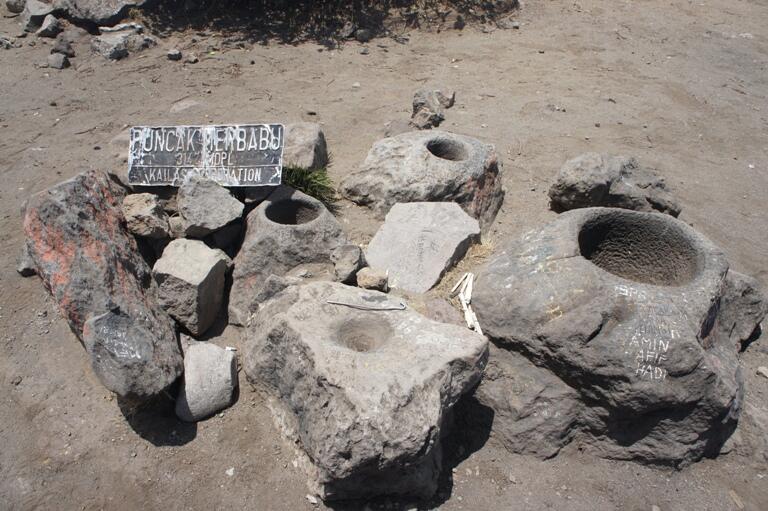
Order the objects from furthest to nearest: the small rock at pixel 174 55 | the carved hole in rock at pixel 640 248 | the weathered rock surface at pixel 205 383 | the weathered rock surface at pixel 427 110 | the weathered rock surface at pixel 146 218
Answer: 1. the small rock at pixel 174 55
2. the weathered rock surface at pixel 427 110
3. the weathered rock surface at pixel 146 218
4. the carved hole in rock at pixel 640 248
5. the weathered rock surface at pixel 205 383

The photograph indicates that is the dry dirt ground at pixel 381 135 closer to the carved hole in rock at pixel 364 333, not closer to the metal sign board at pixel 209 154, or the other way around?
the carved hole in rock at pixel 364 333

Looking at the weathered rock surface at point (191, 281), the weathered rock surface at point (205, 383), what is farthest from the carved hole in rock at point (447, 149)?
the weathered rock surface at point (205, 383)

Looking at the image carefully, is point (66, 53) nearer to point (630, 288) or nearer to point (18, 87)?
point (18, 87)

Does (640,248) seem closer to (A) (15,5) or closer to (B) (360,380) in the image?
(B) (360,380)

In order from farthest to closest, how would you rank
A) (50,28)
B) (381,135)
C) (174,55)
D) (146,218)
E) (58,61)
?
1. (50,28)
2. (174,55)
3. (58,61)
4. (381,135)
5. (146,218)

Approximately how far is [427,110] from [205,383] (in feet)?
13.5

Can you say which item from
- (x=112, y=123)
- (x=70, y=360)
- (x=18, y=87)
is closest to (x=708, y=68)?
(x=112, y=123)

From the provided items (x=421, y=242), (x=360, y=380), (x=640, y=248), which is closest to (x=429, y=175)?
(x=421, y=242)

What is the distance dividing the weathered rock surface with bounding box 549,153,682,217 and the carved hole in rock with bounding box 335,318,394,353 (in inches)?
99.9

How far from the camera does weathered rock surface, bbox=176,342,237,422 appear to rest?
3.42m

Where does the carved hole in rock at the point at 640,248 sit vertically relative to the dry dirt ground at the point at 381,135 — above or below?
above

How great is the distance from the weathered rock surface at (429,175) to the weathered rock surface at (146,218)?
5.50 feet

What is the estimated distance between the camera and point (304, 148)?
5.06 meters

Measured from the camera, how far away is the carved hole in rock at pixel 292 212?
4.31 meters
